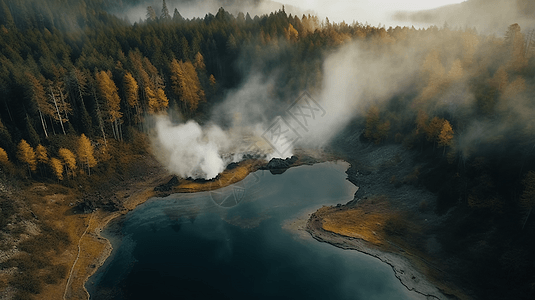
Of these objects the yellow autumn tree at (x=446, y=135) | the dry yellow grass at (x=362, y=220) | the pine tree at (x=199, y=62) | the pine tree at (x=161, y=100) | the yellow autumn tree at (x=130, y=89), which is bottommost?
the dry yellow grass at (x=362, y=220)

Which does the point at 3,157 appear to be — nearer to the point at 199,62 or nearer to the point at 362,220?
the point at 362,220

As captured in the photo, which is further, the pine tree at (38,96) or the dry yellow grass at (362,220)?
the pine tree at (38,96)

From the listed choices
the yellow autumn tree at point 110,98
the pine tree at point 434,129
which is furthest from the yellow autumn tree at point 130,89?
the pine tree at point 434,129

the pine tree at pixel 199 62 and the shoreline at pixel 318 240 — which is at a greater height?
the pine tree at pixel 199 62

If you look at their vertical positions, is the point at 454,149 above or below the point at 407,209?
above

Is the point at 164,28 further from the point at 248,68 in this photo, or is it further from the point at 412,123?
the point at 412,123

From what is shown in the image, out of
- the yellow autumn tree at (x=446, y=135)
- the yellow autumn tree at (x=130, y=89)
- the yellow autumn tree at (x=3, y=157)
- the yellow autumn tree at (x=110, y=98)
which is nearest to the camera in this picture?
the yellow autumn tree at (x=3, y=157)

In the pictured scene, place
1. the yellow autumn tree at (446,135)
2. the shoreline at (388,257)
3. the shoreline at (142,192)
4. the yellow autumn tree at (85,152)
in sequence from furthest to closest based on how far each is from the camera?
the yellow autumn tree at (85,152) → the yellow autumn tree at (446,135) → the shoreline at (142,192) → the shoreline at (388,257)

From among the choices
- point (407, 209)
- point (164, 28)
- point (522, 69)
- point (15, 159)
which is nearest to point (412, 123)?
point (522, 69)

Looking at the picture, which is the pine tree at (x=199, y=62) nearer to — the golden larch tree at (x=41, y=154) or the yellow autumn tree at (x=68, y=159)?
the yellow autumn tree at (x=68, y=159)
